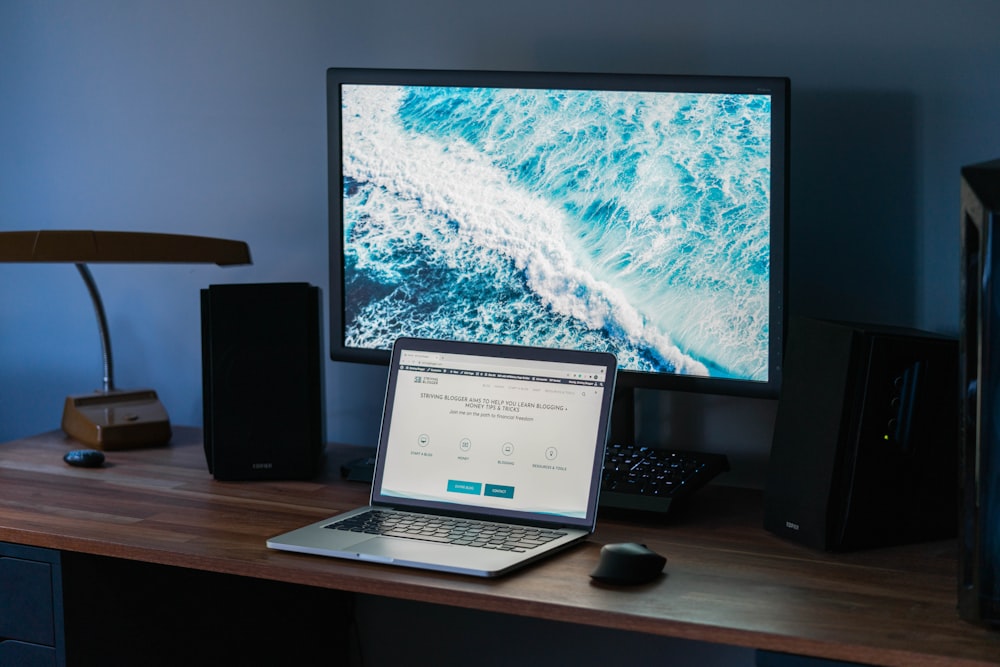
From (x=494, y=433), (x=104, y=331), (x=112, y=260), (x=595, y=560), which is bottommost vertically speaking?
(x=595, y=560)

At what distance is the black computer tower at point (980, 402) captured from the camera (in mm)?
967

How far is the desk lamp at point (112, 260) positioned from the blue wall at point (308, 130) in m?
0.15

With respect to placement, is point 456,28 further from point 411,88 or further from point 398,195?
point 398,195

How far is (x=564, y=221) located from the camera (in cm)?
148

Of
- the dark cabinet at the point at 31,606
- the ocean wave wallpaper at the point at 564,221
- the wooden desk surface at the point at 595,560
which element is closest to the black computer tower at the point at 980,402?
the wooden desk surface at the point at 595,560

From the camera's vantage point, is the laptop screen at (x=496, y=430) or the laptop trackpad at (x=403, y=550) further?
the laptop screen at (x=496, y=430)

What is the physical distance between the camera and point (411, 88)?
1.54 m

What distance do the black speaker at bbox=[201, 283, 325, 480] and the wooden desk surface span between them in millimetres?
41

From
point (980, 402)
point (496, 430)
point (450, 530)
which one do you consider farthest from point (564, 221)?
point (980, 402)

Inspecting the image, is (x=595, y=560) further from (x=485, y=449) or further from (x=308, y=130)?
(x=308, y=130)

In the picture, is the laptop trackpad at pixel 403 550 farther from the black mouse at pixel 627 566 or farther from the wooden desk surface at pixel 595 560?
the black mouse at pixel 627 566

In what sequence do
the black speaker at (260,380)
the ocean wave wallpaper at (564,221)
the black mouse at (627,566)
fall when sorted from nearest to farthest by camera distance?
the black mouse at (627,566) → the ocean wave wallpaper at (564,221) → the black speaker at (260,380)

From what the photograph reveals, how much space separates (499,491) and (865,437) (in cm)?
43

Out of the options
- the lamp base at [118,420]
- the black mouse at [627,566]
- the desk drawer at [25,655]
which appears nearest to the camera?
the black mouse at [627,566]
